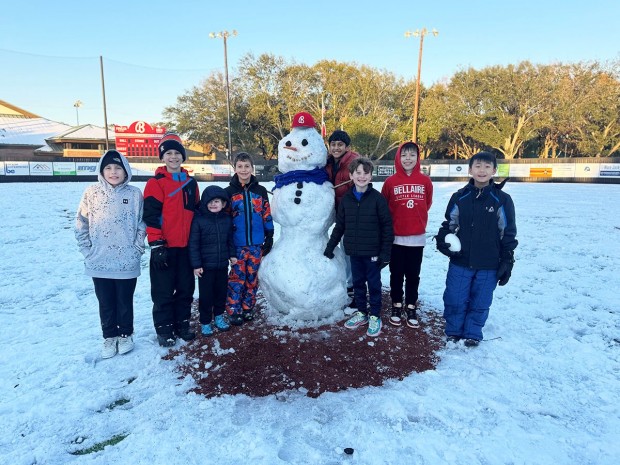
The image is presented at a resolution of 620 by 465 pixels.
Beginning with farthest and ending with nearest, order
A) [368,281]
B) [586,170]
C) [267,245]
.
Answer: [586,170], [267,245], [368,281]

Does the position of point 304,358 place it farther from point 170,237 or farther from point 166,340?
point 170,237

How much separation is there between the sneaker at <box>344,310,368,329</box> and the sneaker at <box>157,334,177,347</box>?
1618 mm

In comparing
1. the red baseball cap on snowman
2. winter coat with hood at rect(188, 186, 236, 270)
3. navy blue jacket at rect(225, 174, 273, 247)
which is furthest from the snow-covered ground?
the red baseball cap on snowman

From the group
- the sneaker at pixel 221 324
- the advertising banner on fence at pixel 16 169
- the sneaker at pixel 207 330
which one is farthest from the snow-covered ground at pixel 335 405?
the advertising banner on fence at pixel 16 169

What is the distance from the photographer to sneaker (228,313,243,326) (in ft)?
12.3

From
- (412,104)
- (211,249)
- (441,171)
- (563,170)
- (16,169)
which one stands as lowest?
(211,249)

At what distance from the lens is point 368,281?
3.65 meters

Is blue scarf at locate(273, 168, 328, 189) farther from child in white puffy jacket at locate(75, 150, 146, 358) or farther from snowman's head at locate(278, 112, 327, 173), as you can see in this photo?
child in white puffy jacket at locate(75, 150, 146, 358)

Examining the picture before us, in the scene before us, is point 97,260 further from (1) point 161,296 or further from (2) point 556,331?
(2) point 556,331

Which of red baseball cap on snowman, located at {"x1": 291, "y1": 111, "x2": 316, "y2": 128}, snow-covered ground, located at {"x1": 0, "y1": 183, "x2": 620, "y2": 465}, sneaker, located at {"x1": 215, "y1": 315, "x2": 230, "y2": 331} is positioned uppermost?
red baseball cap on snowman, located at {"x1": 291, "y1": 111, "x2": 316, "y2": 128}

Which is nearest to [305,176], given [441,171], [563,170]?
[441,171]

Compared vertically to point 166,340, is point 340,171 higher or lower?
higher

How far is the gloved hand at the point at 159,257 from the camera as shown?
3189mm

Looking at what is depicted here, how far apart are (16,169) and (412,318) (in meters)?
24.8
